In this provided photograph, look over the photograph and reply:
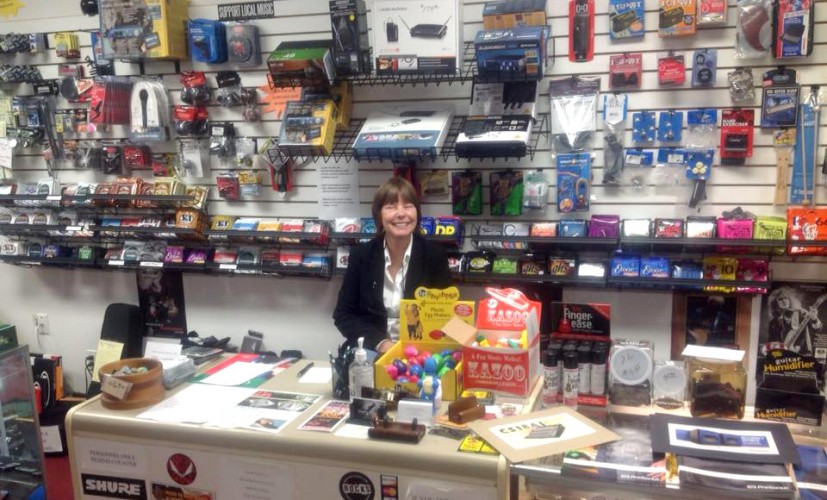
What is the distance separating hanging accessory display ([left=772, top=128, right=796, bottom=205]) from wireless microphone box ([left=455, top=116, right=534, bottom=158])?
1.19 meters

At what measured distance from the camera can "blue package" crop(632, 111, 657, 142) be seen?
3.26 metres

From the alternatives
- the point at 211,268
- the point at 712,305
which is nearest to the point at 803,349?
the point at 712,305

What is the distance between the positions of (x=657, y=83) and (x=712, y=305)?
117cm

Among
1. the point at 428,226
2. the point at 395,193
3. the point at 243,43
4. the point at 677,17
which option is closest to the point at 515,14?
the point at 677,17

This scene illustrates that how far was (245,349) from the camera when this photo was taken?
413 cm

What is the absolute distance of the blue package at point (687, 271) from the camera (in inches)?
126

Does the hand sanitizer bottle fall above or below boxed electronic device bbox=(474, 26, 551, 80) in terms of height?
below

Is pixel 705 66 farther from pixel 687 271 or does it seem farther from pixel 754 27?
pixel 687 271

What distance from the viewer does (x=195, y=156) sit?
403 centimetres

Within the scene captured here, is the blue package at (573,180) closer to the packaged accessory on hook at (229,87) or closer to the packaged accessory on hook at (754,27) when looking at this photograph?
the packaged accessory on hook at (754,27)

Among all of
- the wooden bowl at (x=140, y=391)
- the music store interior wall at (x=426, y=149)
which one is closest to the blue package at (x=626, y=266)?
the music store interior wall at (x=426, y=149)

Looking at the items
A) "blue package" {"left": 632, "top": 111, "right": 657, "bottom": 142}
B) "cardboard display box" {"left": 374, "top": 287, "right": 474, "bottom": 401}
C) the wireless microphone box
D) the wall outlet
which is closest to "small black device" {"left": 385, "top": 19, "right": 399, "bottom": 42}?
the wireless microphone box

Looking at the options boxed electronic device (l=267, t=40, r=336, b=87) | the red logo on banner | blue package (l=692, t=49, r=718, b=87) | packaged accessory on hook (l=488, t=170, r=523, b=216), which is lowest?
the red logo on banner

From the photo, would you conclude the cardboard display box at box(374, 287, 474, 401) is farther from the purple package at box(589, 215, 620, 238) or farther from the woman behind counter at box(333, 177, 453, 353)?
the purple package at box(589, 215, 620, 238)
